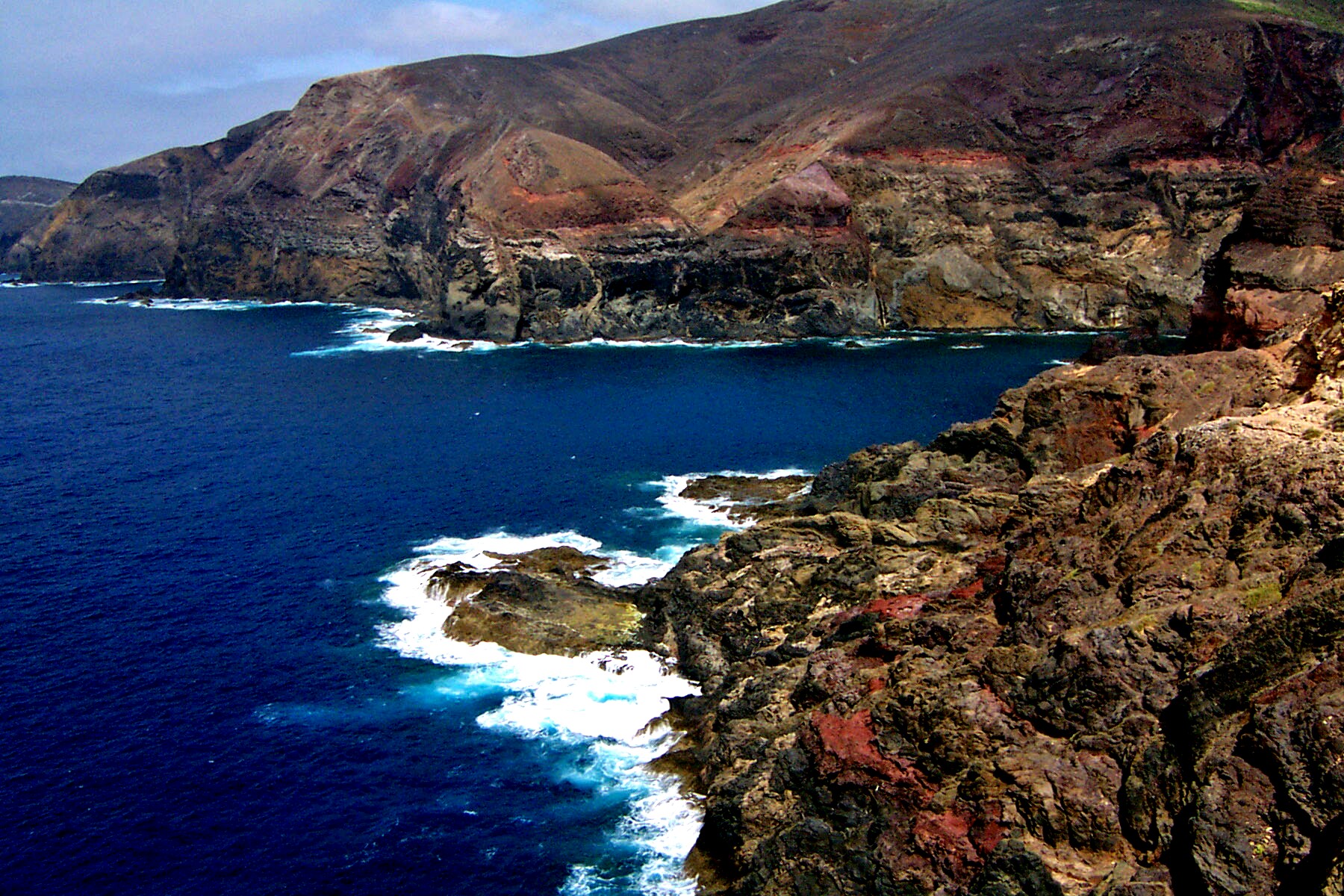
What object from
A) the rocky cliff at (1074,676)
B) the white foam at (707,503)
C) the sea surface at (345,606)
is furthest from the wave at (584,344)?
the rocky cliff at (1074,676)

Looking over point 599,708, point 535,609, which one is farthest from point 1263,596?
point 535,609

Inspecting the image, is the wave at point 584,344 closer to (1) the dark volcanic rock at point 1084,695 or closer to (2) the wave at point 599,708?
(2) the wave at point 599,708

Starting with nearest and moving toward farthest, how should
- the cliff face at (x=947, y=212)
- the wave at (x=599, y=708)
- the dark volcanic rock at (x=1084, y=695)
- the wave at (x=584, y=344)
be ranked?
1. the dark volcanic rock at (x=1084, y=695)
2. the wave at (x=599, y=708)
3. the wave at (x=584, y=344)
4. the cliff face at (x=947, y=212)

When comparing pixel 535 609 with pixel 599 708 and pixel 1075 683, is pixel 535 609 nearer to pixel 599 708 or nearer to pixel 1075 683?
pixel 599 708

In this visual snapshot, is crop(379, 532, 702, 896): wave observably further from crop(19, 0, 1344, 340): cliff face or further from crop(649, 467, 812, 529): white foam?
crop(19, 0, 1344, 340): cliff face

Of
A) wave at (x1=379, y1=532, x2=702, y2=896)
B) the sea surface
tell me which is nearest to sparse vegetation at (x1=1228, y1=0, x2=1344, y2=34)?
the sea surface

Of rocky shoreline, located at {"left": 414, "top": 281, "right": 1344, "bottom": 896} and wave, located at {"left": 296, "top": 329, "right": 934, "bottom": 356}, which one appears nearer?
rocky shoreline, located at {"left": 414, "top": 281, "right": 1344, "bottom": 896}
